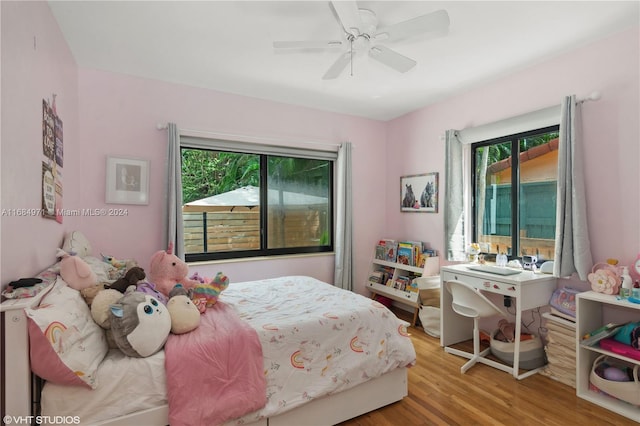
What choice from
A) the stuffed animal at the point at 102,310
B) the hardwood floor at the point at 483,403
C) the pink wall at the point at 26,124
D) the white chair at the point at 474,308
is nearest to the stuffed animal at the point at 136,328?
the stuffed animal at the point at 102,310

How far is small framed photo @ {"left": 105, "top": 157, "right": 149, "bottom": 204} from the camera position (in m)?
2.96

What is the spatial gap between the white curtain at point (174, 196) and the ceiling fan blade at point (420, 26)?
2096 millimetres

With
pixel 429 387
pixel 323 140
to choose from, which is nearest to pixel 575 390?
pixel 429 387

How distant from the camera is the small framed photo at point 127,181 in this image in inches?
117

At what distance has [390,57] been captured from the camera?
2.21 meters

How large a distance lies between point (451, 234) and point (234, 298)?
89.6 inches

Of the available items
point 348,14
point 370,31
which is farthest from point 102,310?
point 370,31

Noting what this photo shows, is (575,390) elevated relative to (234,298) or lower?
lower

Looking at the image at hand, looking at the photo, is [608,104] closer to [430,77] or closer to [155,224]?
[430,77]

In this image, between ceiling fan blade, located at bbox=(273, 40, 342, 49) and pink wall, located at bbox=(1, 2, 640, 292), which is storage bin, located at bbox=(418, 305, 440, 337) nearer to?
pink wall, located at bbox=(1, 2, 640, 292)

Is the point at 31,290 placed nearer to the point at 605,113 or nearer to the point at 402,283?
the point at 402,283

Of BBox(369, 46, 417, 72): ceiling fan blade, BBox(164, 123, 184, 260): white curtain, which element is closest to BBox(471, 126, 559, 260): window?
BBox(369, 46, 417, 72): ceiling fan blade

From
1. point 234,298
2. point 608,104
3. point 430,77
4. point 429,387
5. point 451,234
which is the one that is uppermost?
point 430,77

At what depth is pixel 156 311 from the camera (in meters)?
1.65
